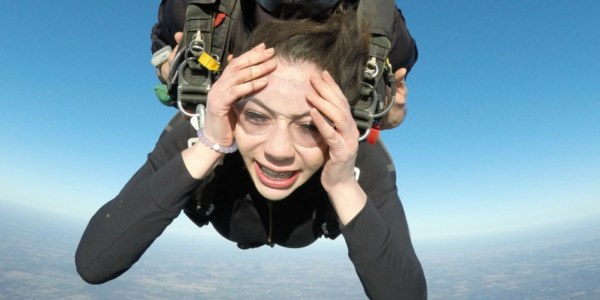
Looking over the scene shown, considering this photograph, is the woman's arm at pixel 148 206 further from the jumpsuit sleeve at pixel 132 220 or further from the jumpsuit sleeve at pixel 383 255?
the jumpsuit sleeve at pixel 383 255

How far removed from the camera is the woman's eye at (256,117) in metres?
1.54

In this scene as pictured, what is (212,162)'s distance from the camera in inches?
65.2

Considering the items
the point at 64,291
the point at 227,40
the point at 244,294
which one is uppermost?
the point at 227,40

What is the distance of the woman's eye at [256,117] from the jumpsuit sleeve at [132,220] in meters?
0.41

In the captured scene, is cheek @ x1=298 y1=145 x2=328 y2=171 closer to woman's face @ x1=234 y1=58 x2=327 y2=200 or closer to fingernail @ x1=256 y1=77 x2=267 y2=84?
woman's face @ x1=234 y1=58 x2=327 y2=200

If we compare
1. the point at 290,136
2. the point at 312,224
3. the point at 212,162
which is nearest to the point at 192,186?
the point at 212,162

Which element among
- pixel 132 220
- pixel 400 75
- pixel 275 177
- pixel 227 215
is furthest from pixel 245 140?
pixel 400 75

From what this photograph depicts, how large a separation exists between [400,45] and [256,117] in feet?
4.10

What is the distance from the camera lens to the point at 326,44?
1597 millimetres

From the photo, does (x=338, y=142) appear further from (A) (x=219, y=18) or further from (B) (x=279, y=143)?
(A) (x=219, y=18)

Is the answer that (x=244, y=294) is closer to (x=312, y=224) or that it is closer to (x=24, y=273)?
(x=24, y=273)

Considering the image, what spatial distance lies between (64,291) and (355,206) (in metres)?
107

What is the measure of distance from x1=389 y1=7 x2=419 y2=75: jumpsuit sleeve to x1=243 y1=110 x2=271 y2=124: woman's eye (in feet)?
3.86

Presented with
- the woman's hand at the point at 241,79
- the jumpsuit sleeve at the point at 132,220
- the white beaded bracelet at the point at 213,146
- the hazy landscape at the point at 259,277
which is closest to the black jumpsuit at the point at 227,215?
the jumpsuit sleeve at the point at 132,220
